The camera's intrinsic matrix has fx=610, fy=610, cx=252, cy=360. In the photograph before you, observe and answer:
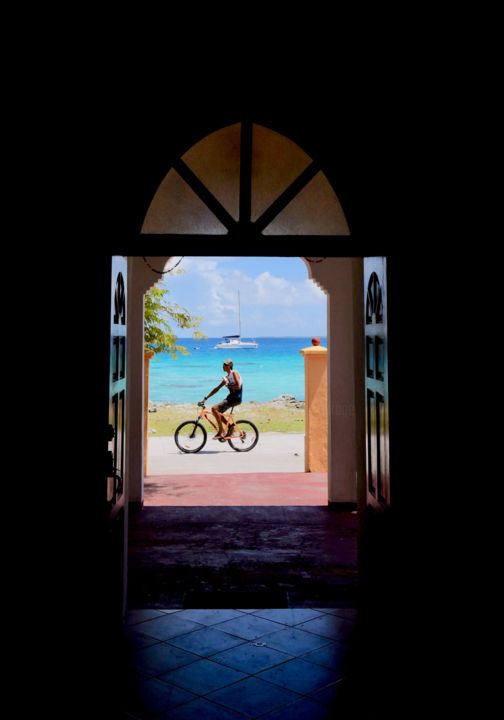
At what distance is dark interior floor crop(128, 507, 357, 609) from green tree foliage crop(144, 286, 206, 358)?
285 centimetres

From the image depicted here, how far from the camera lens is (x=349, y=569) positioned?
4.89 m

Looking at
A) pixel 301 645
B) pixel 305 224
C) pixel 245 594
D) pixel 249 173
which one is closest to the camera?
pixel 249 173

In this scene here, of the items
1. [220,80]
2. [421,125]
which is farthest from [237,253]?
[421,125]

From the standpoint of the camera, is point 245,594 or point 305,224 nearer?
point 305,224

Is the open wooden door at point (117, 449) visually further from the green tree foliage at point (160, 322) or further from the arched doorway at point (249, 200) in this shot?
the green tree foliage at point (160, 322)

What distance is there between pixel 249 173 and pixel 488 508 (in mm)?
2110

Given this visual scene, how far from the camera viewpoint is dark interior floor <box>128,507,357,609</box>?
14.1 feet

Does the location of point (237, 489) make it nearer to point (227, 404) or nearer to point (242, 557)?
point (242, 557)

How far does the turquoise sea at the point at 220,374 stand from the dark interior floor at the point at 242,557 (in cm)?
2971

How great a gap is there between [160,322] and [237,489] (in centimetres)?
281

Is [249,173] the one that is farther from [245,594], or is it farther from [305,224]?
[245,594]

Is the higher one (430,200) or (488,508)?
Answer: (430,200)

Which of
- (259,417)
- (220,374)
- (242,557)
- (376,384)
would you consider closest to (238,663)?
(376,384)

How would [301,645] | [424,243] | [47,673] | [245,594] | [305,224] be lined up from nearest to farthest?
[47,673], [424,243], [301,645], [305,224], [245,594]
